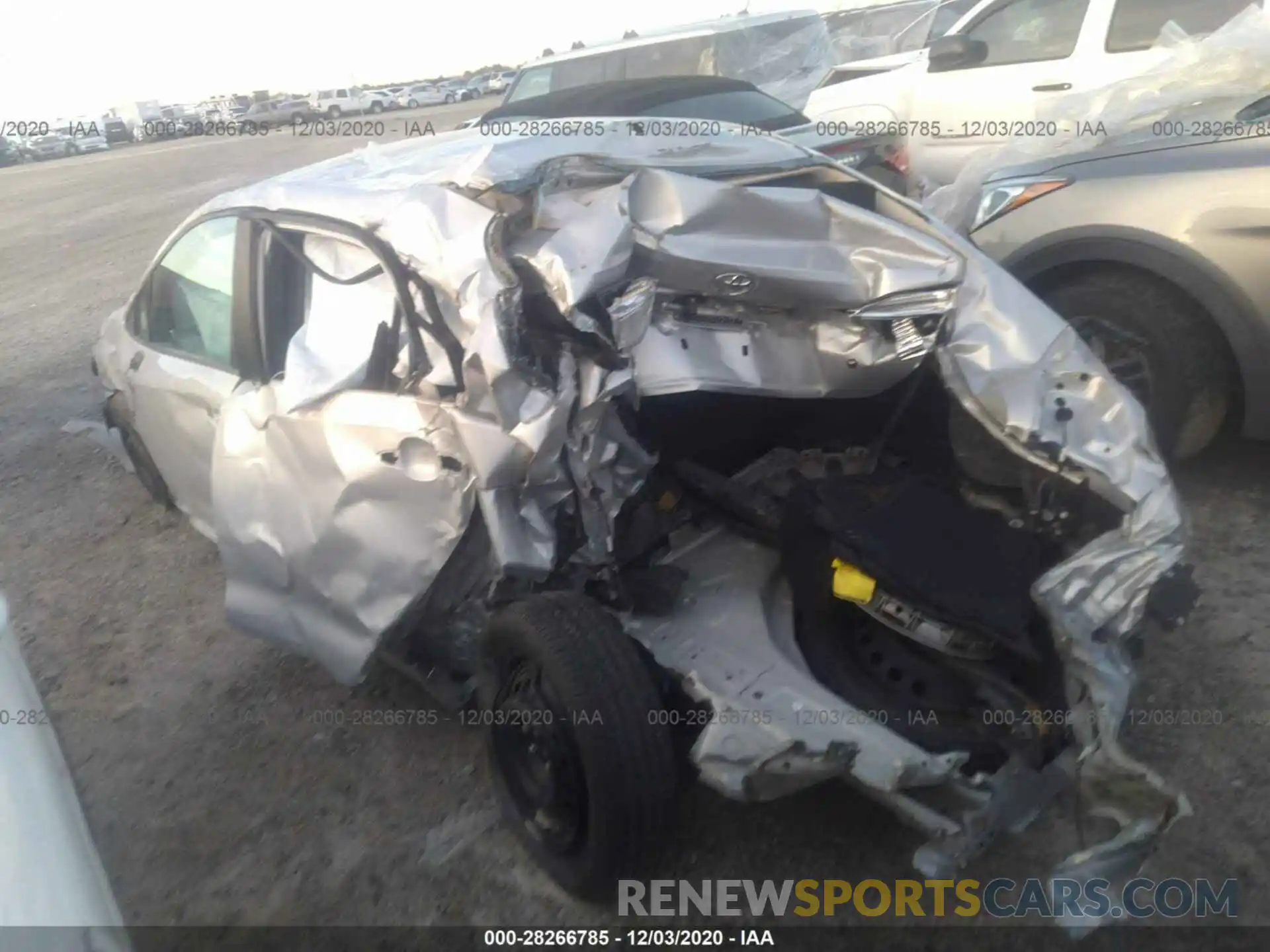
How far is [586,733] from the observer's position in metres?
2.28

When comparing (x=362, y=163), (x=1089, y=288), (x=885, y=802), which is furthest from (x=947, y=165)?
(x=885, y=802)

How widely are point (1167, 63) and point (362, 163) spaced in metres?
4.20

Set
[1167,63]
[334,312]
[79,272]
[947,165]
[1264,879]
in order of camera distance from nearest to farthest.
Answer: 1. [1264,879]
2. [334,312]
3. [1167,63]
4. [947,165]
5. [79,272]

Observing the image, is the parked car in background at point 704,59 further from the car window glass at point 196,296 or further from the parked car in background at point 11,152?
the parked car in background at point 11,152

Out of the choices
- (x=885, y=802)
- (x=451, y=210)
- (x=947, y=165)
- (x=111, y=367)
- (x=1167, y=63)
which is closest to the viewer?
(x=885, y=802)

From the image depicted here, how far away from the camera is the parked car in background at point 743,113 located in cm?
637

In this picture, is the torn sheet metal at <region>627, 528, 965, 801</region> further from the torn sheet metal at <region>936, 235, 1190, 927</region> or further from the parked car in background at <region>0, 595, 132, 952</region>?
the parked car in background at <region>0, 595, 132, 952</region>

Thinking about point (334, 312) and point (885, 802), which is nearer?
point (885, 802)

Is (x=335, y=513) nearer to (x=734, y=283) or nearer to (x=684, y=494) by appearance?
(x=684, y=494)

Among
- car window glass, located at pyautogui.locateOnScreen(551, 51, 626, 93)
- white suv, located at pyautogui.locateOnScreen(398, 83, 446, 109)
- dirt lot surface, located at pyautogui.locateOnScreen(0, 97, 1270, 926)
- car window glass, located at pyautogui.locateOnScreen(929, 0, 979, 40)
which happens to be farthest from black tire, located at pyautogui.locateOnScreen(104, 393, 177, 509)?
white suv, located at pyautogui.locateOnScreen(398, 83, 446, 109)

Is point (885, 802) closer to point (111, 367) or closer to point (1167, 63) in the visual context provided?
point (111, 367)

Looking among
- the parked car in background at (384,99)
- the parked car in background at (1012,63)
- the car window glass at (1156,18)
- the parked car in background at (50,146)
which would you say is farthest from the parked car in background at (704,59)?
the parked car in background at (384,99)

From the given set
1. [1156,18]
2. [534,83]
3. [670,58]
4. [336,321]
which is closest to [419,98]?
[534,83]

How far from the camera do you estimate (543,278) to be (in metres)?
2.55
